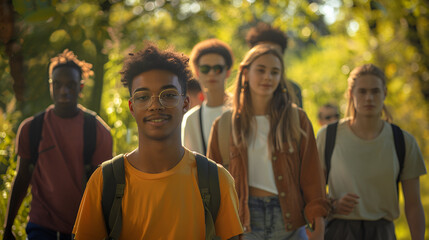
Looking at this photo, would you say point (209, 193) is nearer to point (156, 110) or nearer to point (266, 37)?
point (156, 110)

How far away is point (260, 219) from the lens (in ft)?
14.0

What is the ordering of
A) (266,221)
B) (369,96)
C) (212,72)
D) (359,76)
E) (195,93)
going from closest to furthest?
(266,221) < (369,96) < (359,76) < (212,72) < (195,93)

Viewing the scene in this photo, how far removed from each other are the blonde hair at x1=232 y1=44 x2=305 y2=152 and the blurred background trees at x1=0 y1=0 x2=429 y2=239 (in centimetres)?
117

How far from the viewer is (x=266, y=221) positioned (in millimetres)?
4273

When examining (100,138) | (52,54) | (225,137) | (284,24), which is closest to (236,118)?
(225,137)

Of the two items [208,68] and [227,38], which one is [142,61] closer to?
[208,68]

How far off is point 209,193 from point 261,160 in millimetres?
1418

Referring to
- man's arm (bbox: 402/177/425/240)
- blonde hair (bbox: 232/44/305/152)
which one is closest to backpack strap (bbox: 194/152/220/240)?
blonde hair (bbox: 232/44/305/152)

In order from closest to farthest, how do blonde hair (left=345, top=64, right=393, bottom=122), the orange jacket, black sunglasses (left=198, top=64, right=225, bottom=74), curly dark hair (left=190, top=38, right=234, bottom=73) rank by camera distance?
the orange jacket
blonde hair (left=345, top=64, right=393, bottom=122)
black sunglasses (left=198, top=64, right=225, bottom=74)
curly dark hair (left=190, top=38, right=234, bottom=73)

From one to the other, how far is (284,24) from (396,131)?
602 centimetres

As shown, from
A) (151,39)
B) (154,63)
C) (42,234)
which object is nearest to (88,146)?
(42,234)

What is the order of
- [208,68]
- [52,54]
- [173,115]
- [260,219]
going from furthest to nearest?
[52,54] < [208,68] < [260,219] < [173,115]

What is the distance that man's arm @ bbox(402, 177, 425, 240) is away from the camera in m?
4.83

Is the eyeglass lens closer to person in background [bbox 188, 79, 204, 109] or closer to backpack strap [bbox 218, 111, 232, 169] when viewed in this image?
backpack strap [bbox 218, 111, 232, 169]
